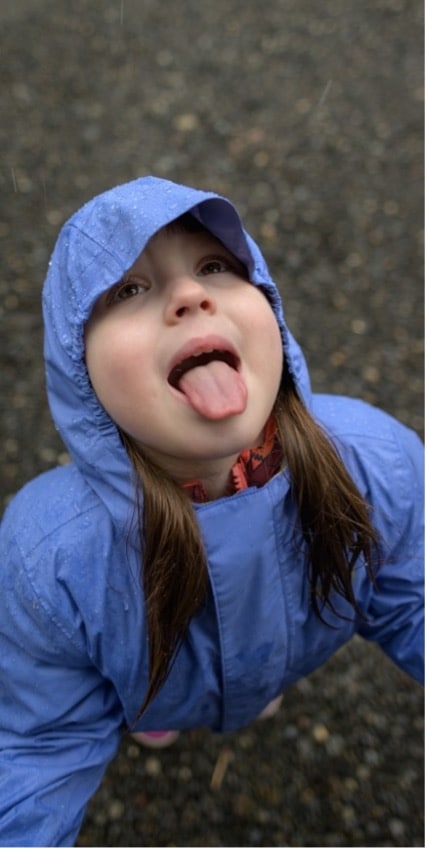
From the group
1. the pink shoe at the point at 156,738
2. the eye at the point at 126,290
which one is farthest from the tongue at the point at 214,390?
the pink shoe at the point at 156,738

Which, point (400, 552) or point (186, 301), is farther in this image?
point (400, 552)

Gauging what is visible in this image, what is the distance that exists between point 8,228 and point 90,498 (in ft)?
7.06

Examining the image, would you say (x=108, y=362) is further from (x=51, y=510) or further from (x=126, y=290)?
(x=51, y=510)

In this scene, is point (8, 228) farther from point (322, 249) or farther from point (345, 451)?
point (345, 451)

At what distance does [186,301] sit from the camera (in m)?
1.29

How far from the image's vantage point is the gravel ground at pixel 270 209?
214 centimetres

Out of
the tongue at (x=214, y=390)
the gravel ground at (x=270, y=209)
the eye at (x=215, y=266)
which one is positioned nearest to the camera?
the tongue at (x=214, y=390)

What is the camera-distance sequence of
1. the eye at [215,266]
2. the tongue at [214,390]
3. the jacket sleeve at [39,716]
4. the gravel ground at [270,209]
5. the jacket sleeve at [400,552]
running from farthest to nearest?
the gravel ground at [270,209], the jacket sleeve at [400,552], the jacket sleeve at [39,716], the eye at [215,266], the tongue at [214,390]

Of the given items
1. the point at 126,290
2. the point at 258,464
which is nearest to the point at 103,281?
the point at 126,290

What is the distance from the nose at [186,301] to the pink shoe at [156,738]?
4.17 feet

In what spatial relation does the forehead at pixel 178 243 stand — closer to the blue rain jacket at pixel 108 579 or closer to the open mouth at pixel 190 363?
the blue rain jacket at pixel 108 579

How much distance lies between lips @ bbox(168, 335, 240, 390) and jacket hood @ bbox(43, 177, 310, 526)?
5.9 inches

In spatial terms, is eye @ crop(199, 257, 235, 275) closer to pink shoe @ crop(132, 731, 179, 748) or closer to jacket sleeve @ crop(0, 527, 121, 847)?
jacket sleeve @ crop(0, 527, 121, 847)

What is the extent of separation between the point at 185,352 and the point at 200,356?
0.03m
